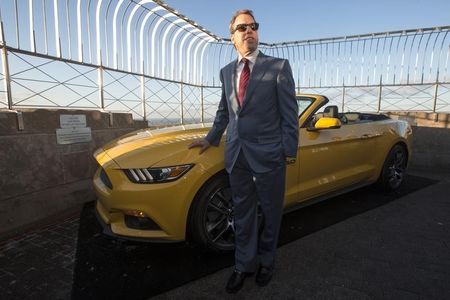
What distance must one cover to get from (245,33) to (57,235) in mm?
2842

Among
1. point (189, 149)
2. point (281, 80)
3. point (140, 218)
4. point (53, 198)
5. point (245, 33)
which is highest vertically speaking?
point (245, 33)

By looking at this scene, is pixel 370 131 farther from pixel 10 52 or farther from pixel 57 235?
pixel 10 52

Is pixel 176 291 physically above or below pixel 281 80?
below

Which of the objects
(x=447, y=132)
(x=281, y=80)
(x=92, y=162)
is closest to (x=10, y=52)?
(x=92, y=162)

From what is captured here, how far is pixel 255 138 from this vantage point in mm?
2221

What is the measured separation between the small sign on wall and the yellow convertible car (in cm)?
111

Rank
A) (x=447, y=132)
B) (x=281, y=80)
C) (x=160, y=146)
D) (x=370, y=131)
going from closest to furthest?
(x=281, y=80) < (x=160, y=146) < (x=370, y=131) < (x=447, y=132)

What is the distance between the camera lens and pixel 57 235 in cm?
339

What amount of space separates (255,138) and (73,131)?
2850 millimetres

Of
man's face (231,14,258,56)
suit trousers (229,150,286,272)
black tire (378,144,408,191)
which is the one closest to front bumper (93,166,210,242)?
suit trousers (229,150,286,272)

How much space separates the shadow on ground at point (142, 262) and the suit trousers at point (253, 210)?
0.38 metres

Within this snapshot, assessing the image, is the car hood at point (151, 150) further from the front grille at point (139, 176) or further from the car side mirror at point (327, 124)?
the car side mirror at point (327, 124)

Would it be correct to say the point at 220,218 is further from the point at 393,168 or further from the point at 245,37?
the point at 393,168

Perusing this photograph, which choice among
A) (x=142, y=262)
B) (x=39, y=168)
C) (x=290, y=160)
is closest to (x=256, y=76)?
(x=290, y=160)
